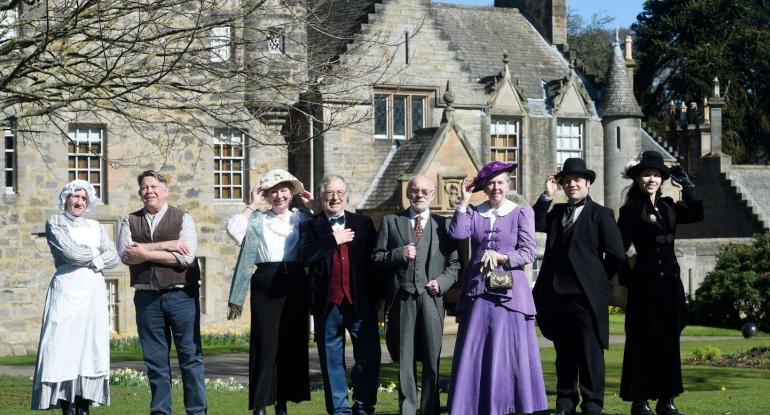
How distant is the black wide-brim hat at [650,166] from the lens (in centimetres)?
1172

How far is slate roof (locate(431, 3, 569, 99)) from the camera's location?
3656 centimetres

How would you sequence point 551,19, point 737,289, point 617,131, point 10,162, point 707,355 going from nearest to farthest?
point 707,355
point 10,162
point 737,289
point 617,131
point 551,19

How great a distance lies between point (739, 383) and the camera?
16.4 meters

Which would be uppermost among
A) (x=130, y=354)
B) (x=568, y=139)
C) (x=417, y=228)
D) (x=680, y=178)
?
(x=568, y=139)

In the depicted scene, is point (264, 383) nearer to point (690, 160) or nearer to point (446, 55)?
point (446, 55)

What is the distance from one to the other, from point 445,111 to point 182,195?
603 centimetres

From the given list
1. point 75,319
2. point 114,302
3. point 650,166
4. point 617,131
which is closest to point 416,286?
point 650,166

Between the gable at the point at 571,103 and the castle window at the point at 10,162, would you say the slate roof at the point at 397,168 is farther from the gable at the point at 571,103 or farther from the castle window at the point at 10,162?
the castle window at the point at 10,162

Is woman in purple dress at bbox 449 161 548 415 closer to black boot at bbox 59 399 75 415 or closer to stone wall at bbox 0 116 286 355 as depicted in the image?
black boot at bbox 59 399 75 415

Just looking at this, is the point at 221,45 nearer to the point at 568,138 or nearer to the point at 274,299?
the point at 274,299

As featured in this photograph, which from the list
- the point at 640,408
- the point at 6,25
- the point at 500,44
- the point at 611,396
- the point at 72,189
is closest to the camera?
the point at 640,408

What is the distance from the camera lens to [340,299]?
1145 centimetres

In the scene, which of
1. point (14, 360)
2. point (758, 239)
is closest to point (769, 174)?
point (758, 239)

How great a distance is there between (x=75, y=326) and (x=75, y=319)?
0.20 feet
